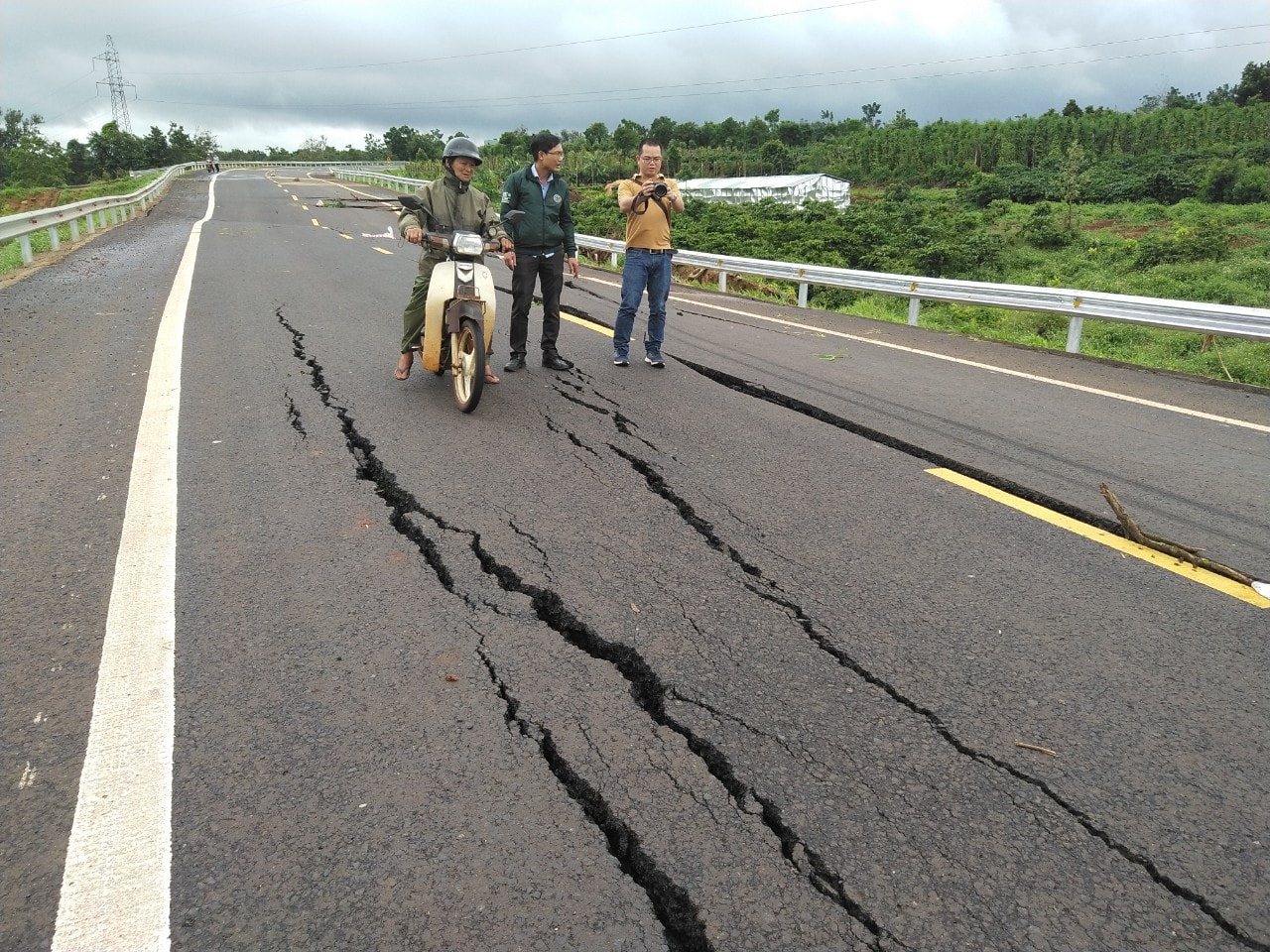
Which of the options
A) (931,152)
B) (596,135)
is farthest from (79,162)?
(931,152)

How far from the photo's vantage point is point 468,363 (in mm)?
6195

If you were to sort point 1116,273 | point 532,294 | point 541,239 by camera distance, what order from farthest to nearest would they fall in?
point 1116,273 → point 532,294 → point 541,239

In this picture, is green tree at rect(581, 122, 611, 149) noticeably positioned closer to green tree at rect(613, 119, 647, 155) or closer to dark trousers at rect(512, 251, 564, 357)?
green tree at rect(613, 119, 647, 155)

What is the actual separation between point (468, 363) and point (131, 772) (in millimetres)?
4090

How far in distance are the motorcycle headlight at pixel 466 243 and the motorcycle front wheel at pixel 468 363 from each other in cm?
48

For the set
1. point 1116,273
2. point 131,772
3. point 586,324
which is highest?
point 586,324

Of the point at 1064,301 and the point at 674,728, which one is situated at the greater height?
the point at 1064,301

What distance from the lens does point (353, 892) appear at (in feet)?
Result: 6.74

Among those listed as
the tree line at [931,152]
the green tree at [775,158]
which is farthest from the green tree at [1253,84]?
the green tree at [775,158]

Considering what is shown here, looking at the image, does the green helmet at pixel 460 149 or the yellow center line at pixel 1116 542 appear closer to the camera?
the yellow center line at pixel 1116 542

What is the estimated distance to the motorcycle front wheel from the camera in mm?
6059

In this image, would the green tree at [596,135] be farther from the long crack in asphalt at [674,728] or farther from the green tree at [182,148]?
the long crack in asphalt at [674,728]

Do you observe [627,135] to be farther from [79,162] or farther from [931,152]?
[79,162]

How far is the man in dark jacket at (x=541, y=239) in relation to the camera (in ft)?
23.8
